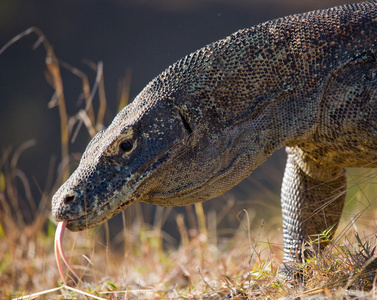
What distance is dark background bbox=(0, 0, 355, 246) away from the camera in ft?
28.3

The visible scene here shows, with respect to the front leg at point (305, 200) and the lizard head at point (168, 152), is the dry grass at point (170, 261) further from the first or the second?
the lizard head at point (168, 152)

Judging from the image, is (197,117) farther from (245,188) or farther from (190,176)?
(245,188)

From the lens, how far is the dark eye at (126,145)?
8.87ft

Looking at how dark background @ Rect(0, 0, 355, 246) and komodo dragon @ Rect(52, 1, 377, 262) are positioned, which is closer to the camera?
komodo dragon @ Rect(52, 1, 377, 262)

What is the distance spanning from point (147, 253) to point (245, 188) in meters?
3.07

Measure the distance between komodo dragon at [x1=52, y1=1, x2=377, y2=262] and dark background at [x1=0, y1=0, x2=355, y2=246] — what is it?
5170mm

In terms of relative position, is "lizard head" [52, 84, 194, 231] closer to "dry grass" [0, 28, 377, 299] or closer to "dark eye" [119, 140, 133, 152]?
"dark eye" [119, 140, 133, 152]

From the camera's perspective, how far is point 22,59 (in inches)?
380

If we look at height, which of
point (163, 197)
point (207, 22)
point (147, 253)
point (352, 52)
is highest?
point (207, 22)

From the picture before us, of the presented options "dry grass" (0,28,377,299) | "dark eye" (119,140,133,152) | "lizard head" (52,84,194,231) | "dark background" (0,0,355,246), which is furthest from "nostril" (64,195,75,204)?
"dark background" (0,0,355,246)

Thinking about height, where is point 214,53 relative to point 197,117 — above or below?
above

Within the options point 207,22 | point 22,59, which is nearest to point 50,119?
point 22,59

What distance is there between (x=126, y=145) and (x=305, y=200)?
1.25 metres

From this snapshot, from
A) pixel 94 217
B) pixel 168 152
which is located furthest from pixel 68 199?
pixel 168 152
